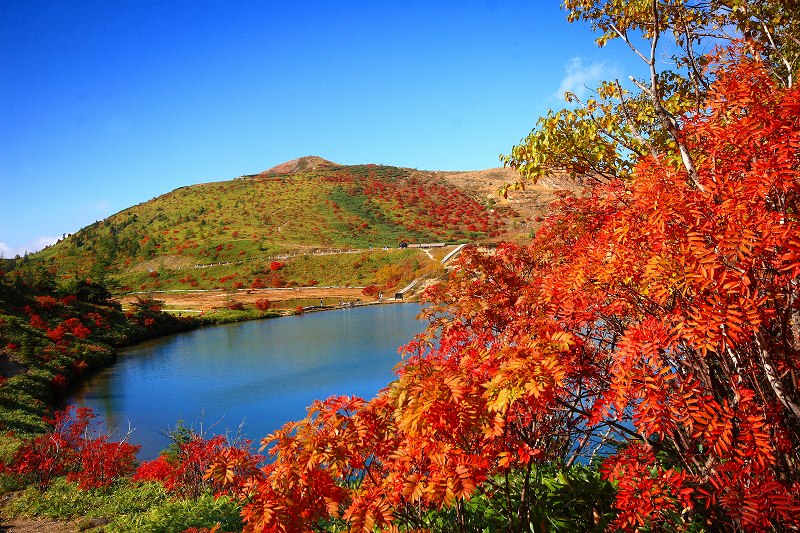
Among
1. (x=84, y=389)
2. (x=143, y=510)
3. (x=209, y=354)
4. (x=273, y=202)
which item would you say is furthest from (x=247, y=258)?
(x=143, y=510)

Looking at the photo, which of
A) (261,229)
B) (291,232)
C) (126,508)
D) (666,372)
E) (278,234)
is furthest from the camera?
(261,229)

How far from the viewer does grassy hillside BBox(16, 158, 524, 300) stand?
159ft

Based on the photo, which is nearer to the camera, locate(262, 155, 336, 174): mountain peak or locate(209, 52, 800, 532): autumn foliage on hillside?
locate(209, 52, 800, 532): autumn foliage on hillside

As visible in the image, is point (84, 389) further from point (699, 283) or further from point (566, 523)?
point (699, 283)

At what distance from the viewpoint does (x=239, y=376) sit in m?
19.1

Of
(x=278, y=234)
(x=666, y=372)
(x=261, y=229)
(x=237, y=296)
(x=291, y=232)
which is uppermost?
(x=261, y=229)

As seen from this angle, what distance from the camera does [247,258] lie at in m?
53.0

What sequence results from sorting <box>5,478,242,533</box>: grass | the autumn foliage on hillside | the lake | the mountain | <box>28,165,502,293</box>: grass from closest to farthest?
the autumn foliage on hillside < <box>5,478,242,533</box>: grass < the lake < the mountain < <box>28,165,502,293</box>: grass

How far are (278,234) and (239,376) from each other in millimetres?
43659

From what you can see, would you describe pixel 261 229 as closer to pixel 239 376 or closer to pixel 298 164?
pixel 239 376

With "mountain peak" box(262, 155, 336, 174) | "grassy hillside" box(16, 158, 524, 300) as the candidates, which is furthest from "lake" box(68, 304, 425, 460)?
"mountain peak" box(262, 155, 336, 174)

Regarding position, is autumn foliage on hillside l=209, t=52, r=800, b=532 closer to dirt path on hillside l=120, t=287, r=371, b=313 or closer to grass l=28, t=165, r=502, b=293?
dirt path on hillside l=120, t=287, r=371, b=313

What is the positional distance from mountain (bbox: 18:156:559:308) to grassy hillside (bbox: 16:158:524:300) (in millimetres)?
148

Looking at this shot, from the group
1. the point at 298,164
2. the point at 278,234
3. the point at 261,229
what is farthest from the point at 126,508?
the point at 298,164
